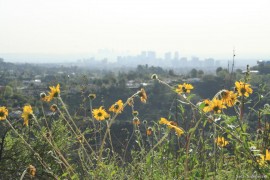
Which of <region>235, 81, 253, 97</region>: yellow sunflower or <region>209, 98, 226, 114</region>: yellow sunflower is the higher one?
<region>235, 81, 253, 97</region>: yellow sunflower

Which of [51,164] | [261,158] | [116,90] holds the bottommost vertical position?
[116,90]

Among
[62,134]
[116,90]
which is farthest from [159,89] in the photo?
[62,134]

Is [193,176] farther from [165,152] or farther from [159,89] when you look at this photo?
[159,89]

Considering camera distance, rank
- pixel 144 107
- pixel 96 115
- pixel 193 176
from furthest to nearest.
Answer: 1. pixel 144 107
2. pixel 96 115
3. pixel 193 176

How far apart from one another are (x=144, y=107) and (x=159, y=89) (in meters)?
6.31

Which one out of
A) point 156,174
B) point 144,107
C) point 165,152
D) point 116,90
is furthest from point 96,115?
point 116,90

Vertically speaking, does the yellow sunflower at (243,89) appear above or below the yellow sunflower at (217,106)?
above

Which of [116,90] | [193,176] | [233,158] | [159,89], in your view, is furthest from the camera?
[116,90]

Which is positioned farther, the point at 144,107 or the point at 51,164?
the point at 144,107

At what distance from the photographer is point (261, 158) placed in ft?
4.03

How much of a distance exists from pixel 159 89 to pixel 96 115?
104ft

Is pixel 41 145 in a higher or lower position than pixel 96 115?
lower

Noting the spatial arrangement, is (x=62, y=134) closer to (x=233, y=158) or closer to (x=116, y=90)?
(x=233, y=158)

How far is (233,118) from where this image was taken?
1.20 m
